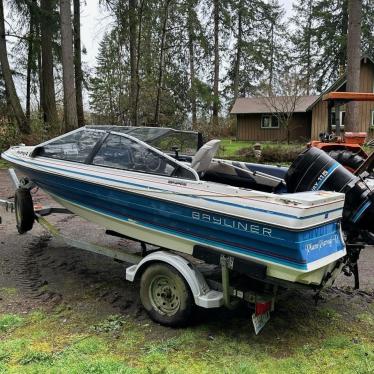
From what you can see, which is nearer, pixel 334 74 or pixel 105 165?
pixel 105 165

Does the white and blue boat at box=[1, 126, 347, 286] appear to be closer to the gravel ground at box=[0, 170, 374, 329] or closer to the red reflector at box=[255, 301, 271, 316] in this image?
the red reflector at box=[255, 301, 271, 316]

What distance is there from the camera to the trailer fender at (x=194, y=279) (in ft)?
12.2

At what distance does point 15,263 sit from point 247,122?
2605 cm

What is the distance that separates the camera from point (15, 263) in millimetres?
5551

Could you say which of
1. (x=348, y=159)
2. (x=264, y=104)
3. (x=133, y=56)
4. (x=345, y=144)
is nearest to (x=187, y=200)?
(x=348, y=159)

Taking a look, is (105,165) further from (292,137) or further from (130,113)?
(292,137)

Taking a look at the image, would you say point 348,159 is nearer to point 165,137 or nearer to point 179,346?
point 165,137

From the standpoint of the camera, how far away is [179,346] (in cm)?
361

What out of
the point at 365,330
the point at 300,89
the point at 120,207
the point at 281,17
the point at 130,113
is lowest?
the point at 365,330

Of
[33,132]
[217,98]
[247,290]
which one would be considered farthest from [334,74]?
[247,290]

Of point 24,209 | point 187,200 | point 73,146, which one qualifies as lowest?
point 24,209

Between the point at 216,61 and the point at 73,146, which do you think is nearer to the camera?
the point at 73,146

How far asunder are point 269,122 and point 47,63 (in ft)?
51.9

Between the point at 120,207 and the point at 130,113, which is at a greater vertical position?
the point at 130,113
